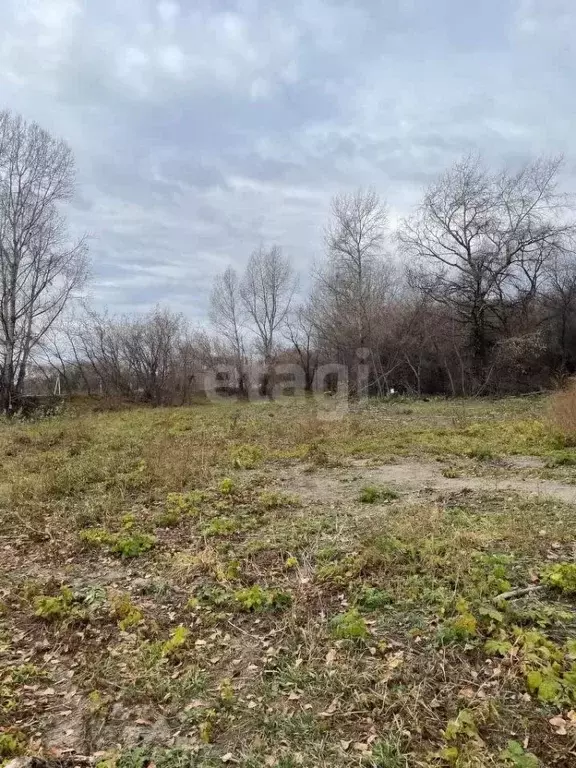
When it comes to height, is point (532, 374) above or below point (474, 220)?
below

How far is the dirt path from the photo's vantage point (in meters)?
5.72

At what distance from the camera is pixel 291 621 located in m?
3.11

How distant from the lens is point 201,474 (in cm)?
681

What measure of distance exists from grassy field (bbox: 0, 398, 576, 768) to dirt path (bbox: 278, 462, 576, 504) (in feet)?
0.17

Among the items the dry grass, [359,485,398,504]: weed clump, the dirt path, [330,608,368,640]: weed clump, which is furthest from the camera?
the dry grass

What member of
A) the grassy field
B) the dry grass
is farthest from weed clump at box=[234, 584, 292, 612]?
the dry grass

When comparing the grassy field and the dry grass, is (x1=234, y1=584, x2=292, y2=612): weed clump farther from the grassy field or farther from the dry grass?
the dry grass

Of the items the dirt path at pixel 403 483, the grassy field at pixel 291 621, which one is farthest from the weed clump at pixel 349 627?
the dirt path at pixel 403 483

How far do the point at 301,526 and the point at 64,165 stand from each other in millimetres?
17579

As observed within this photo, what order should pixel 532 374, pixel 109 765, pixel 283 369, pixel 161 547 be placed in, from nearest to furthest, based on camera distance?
pixel 109 765 → pixel 161 547 → pixel 532 374 → pixel 283 369

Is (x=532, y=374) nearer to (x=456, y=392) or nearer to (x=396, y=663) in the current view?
(x=456, y=392)

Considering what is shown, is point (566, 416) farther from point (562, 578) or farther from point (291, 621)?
point (291, 621)

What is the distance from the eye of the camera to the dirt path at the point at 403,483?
225 inches

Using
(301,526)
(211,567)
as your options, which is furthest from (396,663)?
(301,526)
